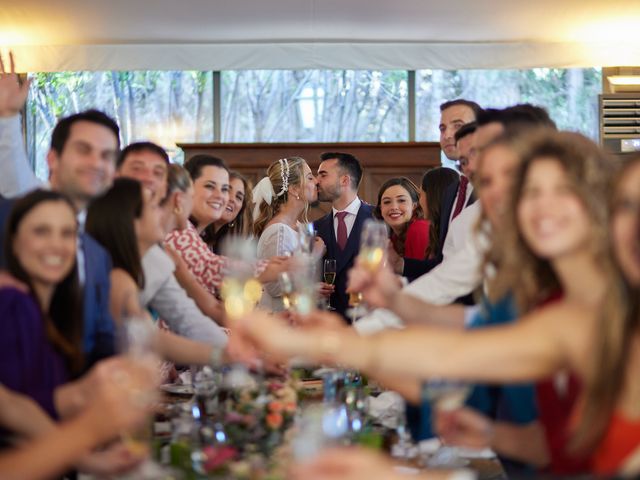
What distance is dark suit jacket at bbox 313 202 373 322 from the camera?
5.87m

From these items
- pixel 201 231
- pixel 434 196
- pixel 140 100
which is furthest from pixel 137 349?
pixel 140 100

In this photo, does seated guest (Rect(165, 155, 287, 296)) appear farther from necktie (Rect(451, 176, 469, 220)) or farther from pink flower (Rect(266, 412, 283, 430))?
pink flower (Rect(266, 412, 283, 430))

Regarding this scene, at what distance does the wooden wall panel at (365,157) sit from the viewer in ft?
28.3

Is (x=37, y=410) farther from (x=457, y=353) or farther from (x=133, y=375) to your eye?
(x=457, y=353)

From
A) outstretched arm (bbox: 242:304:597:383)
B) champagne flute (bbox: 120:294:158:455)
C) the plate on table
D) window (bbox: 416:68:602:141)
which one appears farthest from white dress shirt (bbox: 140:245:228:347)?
window (bbox: 416:68:602:141)

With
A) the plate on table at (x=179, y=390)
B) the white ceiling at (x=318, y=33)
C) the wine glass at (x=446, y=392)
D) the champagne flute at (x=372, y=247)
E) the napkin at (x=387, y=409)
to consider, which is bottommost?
the plate on table at (x=179, y=390)

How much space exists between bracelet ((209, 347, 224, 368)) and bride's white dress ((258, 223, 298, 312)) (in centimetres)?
218

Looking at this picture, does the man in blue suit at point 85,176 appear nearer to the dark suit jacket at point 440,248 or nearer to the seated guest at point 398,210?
the dark suit jacket at point 440,248

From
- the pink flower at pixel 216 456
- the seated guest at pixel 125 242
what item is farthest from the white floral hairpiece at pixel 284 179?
the pink flower at pixel 216 456

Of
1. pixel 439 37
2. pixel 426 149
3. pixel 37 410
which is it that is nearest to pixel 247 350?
pixel 37 410

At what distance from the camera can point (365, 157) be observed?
869 centimetres

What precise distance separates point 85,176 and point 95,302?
439mm

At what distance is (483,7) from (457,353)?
23.7 ft

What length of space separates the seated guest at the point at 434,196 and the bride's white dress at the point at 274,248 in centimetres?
81
